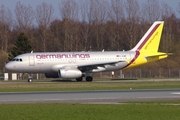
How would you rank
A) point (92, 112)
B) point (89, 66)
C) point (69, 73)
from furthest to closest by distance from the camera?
point (89, 66)
point (69, 73)
point (92, 112)

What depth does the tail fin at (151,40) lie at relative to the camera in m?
55.7

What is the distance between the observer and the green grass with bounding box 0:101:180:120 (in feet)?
58.9

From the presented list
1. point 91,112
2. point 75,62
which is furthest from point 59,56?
point 91,112

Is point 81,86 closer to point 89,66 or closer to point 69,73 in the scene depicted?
point 69,73

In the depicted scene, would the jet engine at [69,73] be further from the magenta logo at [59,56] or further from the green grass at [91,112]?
the green grass at [91,112]

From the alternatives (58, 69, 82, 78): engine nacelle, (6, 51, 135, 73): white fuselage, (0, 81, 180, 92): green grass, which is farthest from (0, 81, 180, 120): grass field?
(6, 51, 135, 73): white fuselage

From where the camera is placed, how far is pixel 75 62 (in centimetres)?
5303

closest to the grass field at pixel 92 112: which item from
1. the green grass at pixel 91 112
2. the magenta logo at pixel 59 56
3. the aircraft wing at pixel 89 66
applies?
the green grass at pixel 91 112

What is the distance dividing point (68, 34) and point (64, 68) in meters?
44.0

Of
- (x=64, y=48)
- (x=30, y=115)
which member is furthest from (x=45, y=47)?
(x=30, y=115)

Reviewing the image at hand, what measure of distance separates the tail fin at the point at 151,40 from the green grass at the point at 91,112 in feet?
111

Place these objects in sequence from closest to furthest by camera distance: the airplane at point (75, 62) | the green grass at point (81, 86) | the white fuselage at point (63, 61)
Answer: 1. the green grass at point (81, 86)
2. the airplane at point (75, 62)
3. the white fuselage at point (63, 61)

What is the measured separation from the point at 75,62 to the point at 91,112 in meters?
33.5

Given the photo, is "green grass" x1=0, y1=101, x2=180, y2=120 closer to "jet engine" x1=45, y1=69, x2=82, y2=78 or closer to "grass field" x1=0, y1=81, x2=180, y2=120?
"grass field" x1=0, y1=81, x2=180, y2=120
